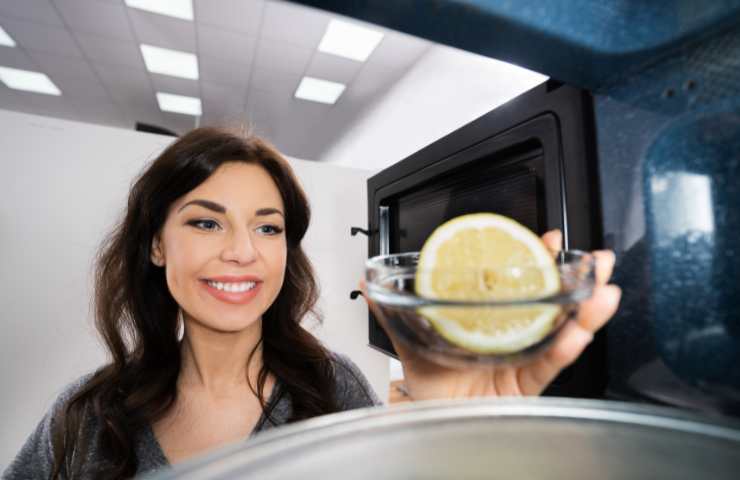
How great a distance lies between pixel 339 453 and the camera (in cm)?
20

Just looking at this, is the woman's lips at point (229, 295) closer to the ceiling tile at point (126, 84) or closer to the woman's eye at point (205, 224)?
the woman's eye at point (205, 224)

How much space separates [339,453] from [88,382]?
77 centimetres

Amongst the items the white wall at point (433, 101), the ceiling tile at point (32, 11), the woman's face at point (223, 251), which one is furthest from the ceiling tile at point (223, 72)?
the woman's face at point (223, 251)

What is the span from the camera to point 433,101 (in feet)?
6.45

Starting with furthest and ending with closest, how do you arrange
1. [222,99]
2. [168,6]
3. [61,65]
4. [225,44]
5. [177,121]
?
[177,121] < [222,99] < [61,65] < [225,44] < [168,6]

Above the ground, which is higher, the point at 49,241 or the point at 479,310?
the point at 49,241

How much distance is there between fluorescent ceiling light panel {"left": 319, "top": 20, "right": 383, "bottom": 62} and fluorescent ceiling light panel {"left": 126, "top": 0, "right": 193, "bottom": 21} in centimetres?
65

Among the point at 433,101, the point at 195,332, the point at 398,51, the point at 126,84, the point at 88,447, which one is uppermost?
the point at 126,84

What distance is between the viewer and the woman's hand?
0.27 m

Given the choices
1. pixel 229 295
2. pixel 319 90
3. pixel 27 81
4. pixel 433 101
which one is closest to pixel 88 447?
pixel 229 295

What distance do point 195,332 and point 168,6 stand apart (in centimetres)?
188

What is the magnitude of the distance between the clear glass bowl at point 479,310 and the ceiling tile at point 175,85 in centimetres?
289

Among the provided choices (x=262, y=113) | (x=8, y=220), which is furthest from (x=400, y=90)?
(x=8, y=220)

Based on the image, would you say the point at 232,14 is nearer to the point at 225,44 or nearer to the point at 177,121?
the point at 225,44
